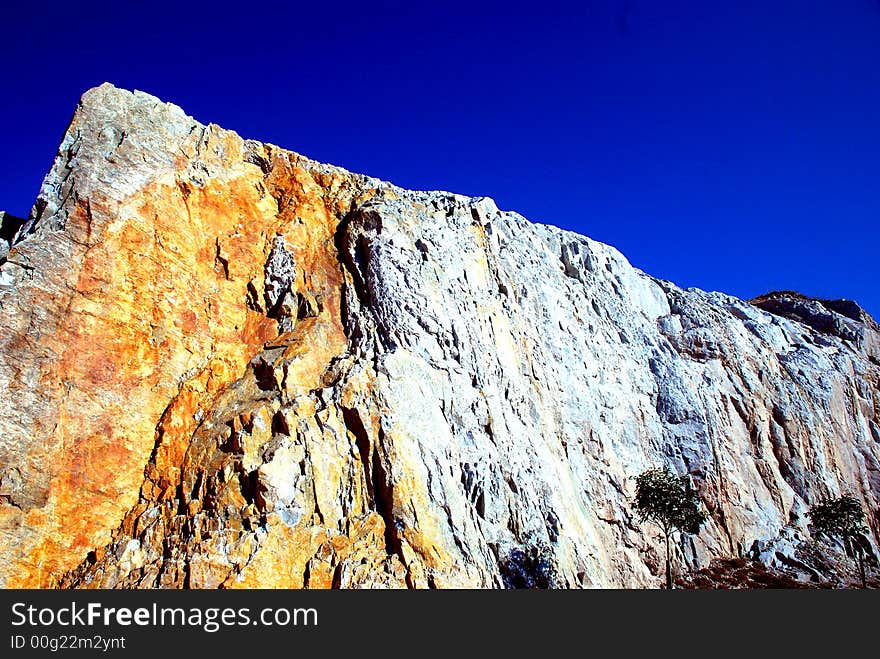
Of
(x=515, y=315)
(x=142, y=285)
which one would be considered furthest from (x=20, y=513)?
(x=515, y=315)

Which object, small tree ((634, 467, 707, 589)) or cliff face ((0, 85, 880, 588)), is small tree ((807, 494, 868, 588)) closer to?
cliff face ((0, 85, 880, 588))

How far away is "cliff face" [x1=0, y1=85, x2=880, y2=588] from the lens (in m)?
27.9

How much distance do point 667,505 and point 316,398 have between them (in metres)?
22.0

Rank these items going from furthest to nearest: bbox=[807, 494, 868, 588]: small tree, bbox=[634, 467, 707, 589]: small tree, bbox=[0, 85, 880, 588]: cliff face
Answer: bbox=[807, 494, 868, 588]: small tree → bbox=[634, 467, 707, 589]: small tree → bbox=[0, 85, 880, 588]: cliff face

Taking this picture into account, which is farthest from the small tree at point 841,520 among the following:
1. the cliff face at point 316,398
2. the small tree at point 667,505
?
the small tree at point 667,505

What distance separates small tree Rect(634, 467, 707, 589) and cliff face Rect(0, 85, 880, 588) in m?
2.10

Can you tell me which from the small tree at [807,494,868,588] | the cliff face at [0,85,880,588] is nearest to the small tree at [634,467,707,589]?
the cliff face at [0,85,880,588]

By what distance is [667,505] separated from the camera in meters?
38.5

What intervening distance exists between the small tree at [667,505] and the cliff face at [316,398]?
210 cm

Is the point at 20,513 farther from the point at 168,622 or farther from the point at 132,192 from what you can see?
the point at 132,192

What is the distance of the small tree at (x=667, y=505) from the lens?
1521 inches

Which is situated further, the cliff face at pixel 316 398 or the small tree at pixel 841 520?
the small tree at pixel 841 520

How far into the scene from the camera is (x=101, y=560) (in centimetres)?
2708

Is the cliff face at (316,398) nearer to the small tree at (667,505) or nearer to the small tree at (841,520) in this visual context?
the small tree at (667,505)
